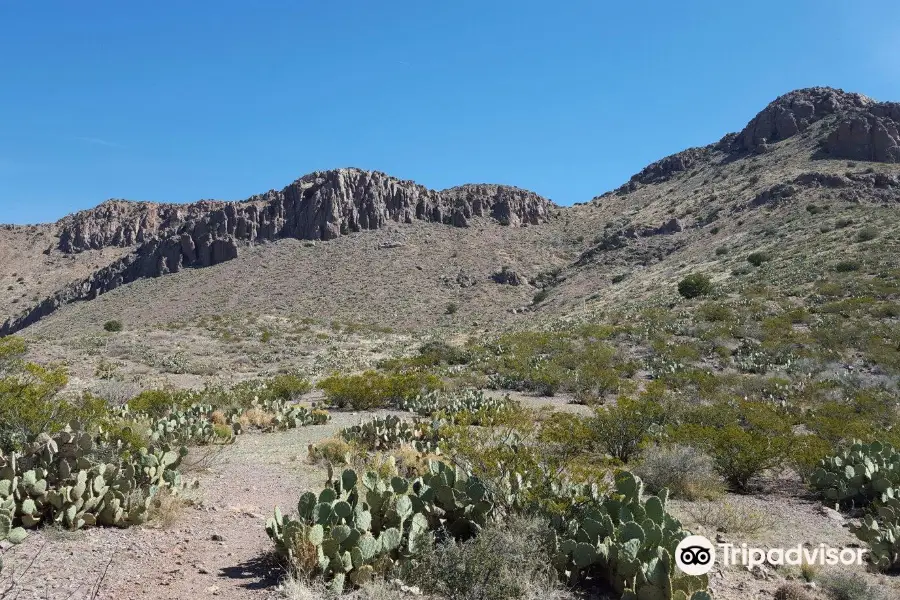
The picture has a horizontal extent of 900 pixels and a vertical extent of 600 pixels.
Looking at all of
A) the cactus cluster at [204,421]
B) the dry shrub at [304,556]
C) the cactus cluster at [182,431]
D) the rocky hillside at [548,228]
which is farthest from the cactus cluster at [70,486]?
the rocky hillside at [548,228]

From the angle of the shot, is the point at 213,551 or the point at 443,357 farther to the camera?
the point at 443,357

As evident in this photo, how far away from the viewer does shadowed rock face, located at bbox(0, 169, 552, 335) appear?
72188 mm

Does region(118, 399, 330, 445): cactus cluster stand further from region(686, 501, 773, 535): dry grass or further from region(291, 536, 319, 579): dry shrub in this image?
region(686, 501, 773, 535): dry grass

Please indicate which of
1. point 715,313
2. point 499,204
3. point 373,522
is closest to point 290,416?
point 373,522

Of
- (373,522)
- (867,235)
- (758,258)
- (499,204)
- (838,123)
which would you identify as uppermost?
(838,123)

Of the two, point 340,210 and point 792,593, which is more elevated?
point 340,210

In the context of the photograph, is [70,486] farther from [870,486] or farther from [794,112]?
[794,112]

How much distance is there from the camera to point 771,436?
10.1 m

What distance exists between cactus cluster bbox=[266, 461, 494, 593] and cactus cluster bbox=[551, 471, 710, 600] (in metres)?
0.94

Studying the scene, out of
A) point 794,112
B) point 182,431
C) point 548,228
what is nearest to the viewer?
point 182,431

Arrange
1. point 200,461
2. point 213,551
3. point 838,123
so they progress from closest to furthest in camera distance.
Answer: point 213,551
point 200,461
point 838,123

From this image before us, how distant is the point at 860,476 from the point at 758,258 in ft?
105

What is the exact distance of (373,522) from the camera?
5.60m

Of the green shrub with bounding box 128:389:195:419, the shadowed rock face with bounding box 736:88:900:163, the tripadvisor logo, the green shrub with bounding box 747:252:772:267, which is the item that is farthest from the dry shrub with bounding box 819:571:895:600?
the shadowed rock face with bounding box 736:88:900:163
